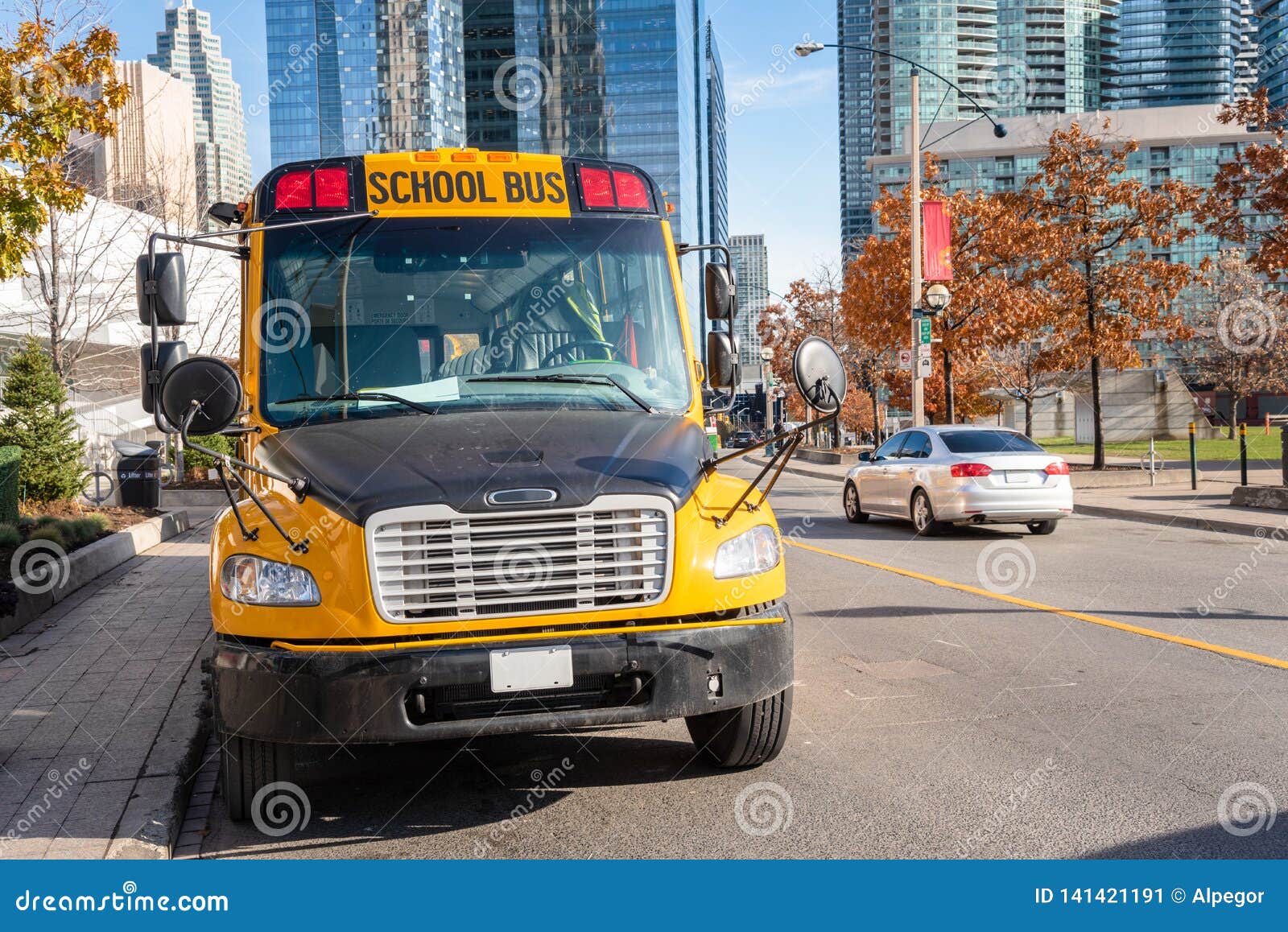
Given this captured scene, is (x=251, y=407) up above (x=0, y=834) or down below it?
above

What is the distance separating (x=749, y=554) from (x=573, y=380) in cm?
140

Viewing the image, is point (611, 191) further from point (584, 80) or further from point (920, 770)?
point (584, 80)

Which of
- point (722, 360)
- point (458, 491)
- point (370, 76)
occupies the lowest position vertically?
point (458, 491)

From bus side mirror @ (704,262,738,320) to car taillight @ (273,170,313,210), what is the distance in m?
2.17

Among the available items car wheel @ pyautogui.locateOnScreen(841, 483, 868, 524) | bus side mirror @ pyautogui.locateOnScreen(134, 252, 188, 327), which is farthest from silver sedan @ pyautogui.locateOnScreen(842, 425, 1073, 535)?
bus side mirror @ pyautogui.locateOnScreen(134, 252, 188, 327)

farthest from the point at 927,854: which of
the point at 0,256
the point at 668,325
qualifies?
the point at 0,256

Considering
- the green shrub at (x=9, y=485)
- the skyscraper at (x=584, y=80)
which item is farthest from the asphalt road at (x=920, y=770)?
the skyscraper at (x=584, y=80)

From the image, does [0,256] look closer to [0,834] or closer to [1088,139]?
[0,834]

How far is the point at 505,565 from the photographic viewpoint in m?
4.50

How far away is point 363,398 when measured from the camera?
5555mm

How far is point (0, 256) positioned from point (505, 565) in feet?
26.3

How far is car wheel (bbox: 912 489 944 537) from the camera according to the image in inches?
640

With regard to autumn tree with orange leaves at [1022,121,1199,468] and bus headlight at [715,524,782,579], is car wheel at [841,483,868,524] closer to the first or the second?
Answer: autumn tree with orange leaves at [1022,121,1199,468]

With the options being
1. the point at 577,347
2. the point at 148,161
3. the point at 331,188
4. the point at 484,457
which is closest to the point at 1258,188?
the point at 577,347
